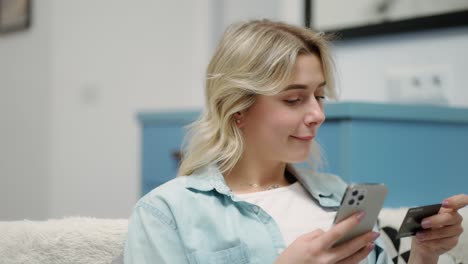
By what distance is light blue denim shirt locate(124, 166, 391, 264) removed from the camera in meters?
1.00

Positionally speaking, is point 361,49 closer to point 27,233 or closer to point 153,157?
point 153,157

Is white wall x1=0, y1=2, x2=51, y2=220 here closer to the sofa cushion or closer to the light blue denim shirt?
the sofa cushion

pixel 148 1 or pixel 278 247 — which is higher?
pixel 148 1

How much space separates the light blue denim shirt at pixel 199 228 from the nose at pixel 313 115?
0.66 ft

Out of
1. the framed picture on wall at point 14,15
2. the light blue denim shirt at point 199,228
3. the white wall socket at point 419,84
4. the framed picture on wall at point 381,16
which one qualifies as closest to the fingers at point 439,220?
the light blue denim shirt at point 199,228

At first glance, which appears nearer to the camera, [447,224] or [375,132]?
[447,224]

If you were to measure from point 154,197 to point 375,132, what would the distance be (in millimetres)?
653

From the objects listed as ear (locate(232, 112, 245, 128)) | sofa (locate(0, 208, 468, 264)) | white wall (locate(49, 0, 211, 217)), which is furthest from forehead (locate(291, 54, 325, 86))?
white wall (locate(49, 0, 211, 217))

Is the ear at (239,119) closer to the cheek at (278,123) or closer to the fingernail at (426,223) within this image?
the cheek at (278,123)

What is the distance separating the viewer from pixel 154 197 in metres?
1.05

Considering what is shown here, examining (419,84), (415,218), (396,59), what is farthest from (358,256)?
(396,59)

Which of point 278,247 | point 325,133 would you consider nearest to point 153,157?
point 325,133

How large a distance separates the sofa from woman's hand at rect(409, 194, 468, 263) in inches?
23.1

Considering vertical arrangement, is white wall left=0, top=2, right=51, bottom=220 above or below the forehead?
below
